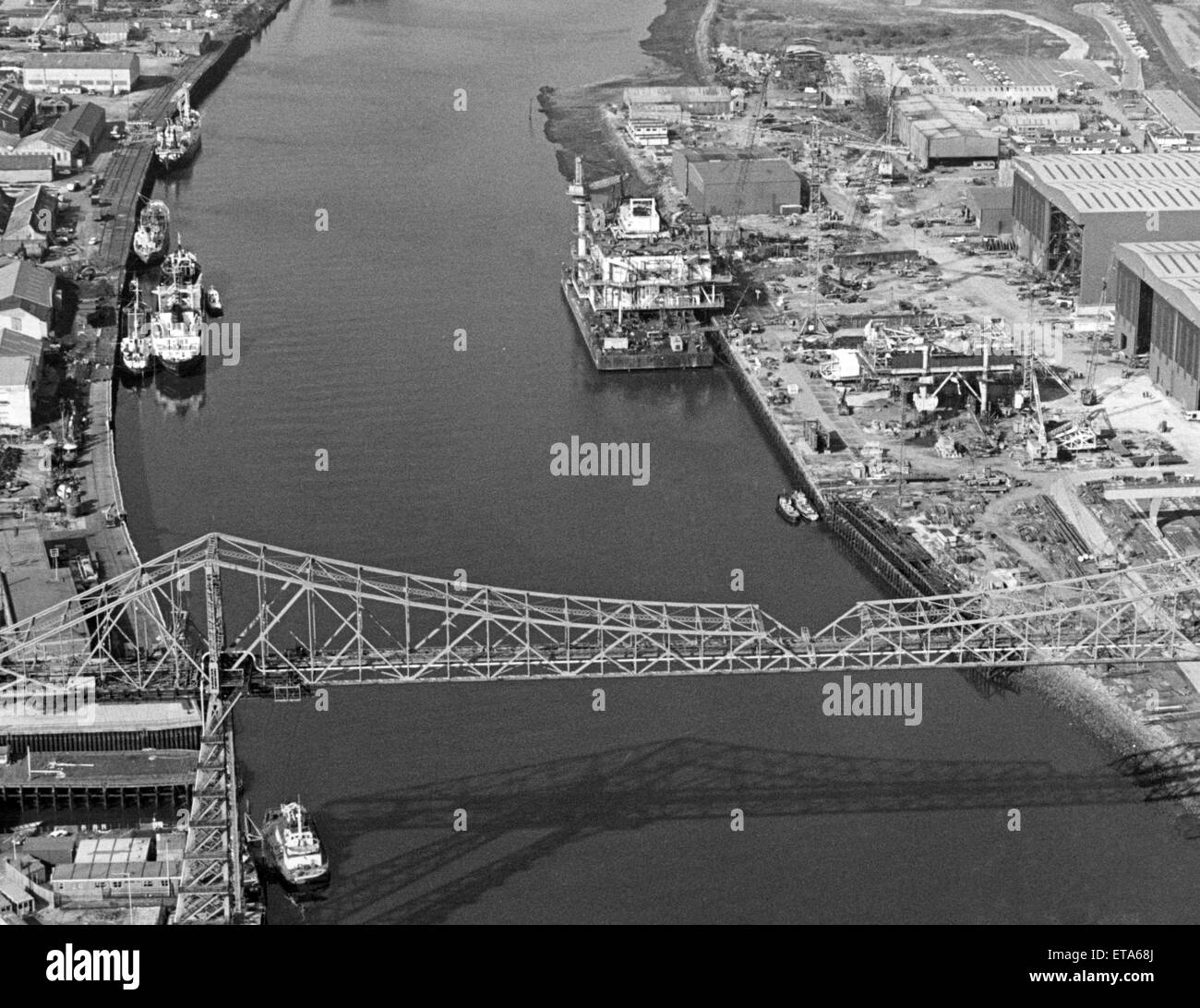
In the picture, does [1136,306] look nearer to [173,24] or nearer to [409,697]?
[409,697]

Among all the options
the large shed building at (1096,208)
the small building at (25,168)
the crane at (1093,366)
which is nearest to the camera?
the crane at (1093,366)

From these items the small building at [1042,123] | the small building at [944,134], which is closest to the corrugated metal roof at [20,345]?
the small building at [944,134]

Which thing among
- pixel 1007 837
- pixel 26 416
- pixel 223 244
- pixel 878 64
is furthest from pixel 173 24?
pixel 1007 837

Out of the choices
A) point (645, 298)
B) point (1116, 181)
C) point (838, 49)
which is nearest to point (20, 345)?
point (645, 298)

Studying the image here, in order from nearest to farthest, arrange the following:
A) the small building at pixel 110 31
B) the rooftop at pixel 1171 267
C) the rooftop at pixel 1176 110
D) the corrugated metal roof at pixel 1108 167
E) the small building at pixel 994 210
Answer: the rooftop at pixel 1171 267
the corrugated metal roof at pixel 1108 167
the small building at pixel 994 210
the rooftop at pixel 1176 110
the small building at pixel 110 31

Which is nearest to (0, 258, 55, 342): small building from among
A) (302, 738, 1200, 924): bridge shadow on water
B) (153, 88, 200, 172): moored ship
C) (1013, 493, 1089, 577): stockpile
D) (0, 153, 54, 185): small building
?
(0, 153, 54, 185): small building

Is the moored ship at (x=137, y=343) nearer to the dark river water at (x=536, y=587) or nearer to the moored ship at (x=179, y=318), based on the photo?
the moored ship at (x=179, y=318)

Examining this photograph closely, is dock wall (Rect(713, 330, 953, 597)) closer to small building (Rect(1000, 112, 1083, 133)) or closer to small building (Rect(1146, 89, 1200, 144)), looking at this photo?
small building (Rect(1146, 89, 1200, 144))
